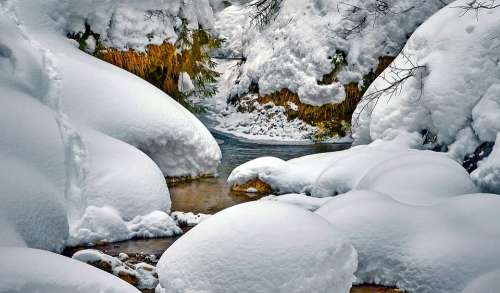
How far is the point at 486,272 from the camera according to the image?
340 centimetres

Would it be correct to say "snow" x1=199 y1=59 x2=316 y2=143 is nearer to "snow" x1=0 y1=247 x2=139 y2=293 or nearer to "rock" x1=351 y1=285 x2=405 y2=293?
"rock" x1=351 y1=285 x2=405 y2=293

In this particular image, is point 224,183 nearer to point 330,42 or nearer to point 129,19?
point 129,19

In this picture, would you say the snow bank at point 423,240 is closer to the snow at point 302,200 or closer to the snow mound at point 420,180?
the snow mound at point 420,180

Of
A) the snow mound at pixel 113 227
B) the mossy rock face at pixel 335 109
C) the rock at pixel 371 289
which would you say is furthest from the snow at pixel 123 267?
the mossy rock face at pixel 335 109

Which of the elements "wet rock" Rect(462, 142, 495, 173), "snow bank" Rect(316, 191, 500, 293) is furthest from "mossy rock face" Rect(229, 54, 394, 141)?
"snow bank" Rect(316, 191, 500, 293)

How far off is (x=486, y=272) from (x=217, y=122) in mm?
9158

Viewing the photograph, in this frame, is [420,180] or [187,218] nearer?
[420,180]

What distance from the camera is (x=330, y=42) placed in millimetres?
11250

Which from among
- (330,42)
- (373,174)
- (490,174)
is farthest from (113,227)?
(330,42)

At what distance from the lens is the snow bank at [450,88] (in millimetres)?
6051

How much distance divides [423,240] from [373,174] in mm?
1787

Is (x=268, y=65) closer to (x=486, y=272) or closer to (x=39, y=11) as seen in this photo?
(x=39, y=11)

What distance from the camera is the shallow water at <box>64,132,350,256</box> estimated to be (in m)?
4.68

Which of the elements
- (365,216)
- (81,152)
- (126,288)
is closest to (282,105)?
(81,152)
